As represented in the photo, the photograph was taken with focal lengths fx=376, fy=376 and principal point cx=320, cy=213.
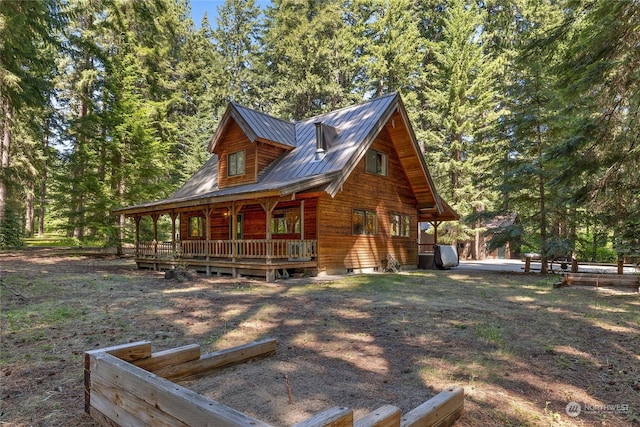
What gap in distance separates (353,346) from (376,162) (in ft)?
43.4

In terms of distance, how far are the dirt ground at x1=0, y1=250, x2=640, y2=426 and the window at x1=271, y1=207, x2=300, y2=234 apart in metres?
5.85

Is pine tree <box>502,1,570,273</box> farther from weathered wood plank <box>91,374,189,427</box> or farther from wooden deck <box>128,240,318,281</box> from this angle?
weathered wood plank <box>91,374,189,427</box>

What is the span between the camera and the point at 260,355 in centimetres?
464

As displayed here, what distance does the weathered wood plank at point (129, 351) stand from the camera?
3.27 m

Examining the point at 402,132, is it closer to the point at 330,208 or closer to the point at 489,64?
the point at 330,208

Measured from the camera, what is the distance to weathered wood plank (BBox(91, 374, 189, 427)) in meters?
2.39

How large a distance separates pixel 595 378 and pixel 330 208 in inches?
461

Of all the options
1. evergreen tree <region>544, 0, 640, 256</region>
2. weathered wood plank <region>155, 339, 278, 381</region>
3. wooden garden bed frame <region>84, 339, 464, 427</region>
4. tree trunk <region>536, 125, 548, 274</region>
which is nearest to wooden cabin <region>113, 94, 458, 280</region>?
tree trunk <region>536, 125, 548, 274</region>

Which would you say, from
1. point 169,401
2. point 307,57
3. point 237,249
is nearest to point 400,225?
point 237,249

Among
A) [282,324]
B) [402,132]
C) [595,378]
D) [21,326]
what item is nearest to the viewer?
[595,378]

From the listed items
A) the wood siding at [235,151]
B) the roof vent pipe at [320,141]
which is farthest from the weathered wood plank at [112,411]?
the wood siding at [235,151]

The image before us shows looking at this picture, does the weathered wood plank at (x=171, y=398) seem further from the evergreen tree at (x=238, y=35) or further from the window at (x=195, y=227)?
the evergreen tree at (x=238, y=35)

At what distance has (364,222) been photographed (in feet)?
56.3

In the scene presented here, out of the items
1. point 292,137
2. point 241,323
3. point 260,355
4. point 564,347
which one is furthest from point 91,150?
point 564,347
